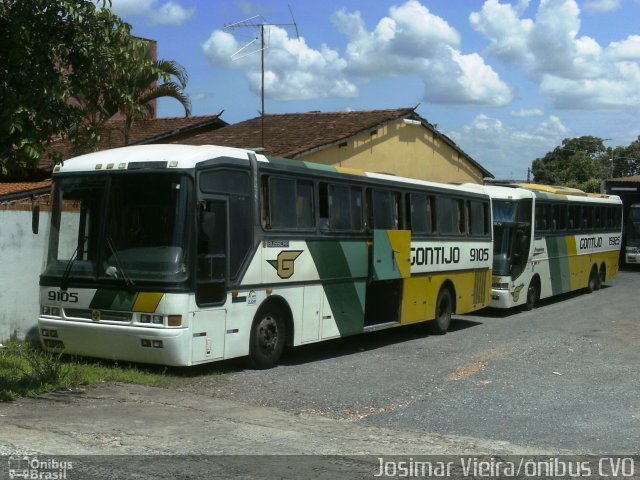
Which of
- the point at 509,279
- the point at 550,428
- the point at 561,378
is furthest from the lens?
the point at 509,279

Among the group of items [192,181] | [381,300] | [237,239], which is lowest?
[381,300]

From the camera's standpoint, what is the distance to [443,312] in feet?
56.6

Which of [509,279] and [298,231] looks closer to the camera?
[298,231]

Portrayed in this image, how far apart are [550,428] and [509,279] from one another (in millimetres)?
12068

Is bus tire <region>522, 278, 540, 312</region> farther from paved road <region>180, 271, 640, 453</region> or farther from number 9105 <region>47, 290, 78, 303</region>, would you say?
number 9105 <region>47, 290, 78, 303</region>

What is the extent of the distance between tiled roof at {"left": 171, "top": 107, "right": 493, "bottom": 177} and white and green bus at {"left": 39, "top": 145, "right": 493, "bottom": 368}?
8.82 metres

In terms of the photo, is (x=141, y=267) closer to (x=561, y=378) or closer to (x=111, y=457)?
(x=111, y=457)

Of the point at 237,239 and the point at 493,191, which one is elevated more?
the point at 493,191

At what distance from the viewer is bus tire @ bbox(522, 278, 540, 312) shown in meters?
21.9

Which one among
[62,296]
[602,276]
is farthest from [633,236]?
[62,296]

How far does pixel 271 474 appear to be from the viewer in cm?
655

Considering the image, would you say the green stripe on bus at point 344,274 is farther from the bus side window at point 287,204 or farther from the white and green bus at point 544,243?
the white and green bus at point 544,243

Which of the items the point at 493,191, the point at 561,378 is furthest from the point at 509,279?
the point at 561,378

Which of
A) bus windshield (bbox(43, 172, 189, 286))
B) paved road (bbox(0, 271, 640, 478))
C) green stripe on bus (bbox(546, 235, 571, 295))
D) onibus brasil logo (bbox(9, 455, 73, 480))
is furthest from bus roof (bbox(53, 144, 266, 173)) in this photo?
green stripe on bus (bbox(546, 235, 571, 295))
